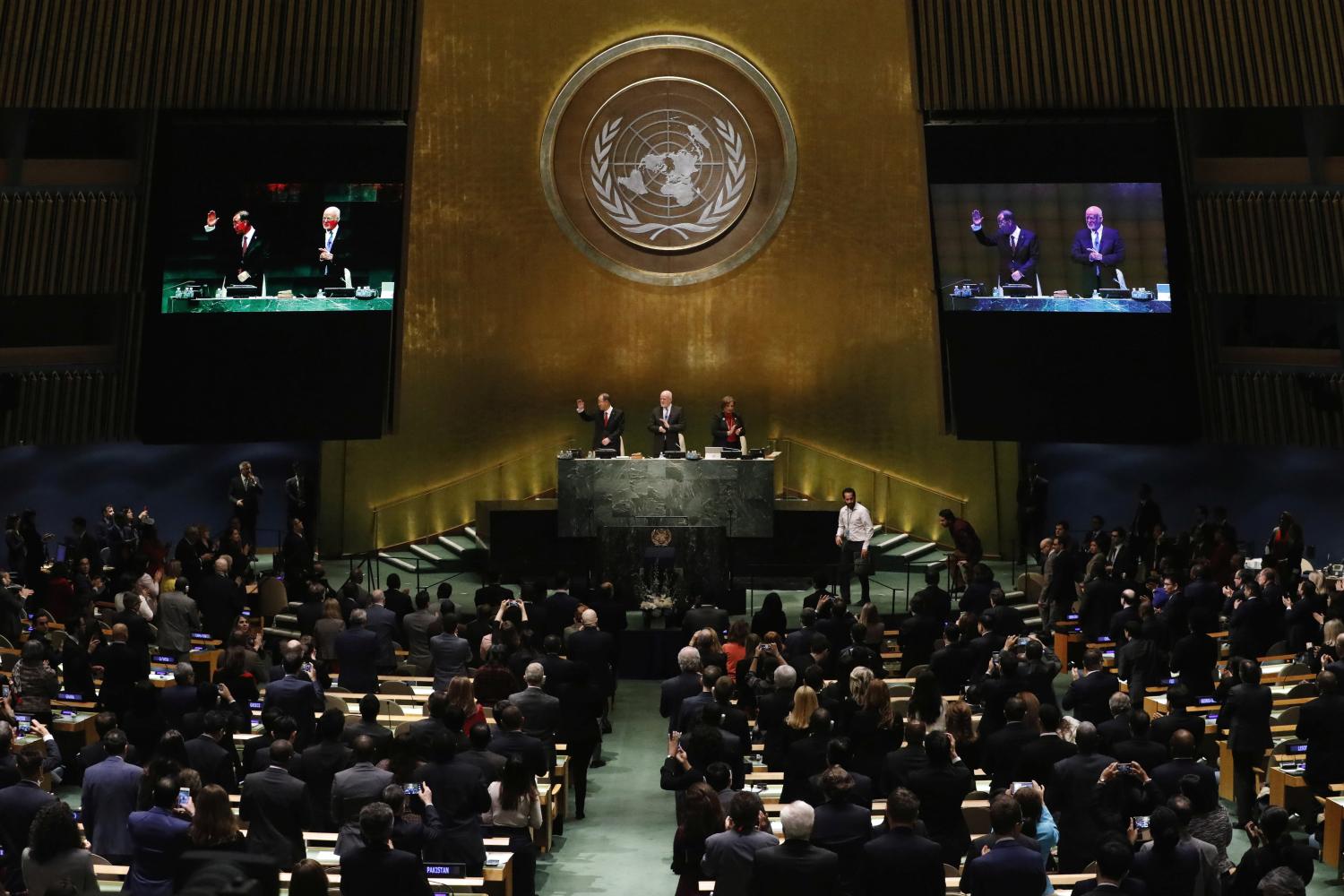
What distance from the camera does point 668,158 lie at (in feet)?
73.2

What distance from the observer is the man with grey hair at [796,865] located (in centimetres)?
720

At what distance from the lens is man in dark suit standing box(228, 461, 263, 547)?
20188 millimetres

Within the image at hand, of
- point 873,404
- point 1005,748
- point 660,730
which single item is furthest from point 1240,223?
point 1005,748

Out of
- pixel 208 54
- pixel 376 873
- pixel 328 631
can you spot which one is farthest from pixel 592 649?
pixel 208 54

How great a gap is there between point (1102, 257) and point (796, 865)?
1313cm

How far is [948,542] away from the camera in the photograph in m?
21.8

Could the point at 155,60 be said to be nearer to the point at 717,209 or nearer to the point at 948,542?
the point at 717,209

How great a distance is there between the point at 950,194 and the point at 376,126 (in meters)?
6.65

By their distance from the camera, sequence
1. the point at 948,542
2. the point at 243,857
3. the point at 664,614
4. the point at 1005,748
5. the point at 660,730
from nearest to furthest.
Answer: the point at 243,857 → the point at 1005,748 → the point at 660,730 → the point at 664,614 → the point at 948,542

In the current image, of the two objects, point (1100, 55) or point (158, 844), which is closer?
point (158, 844)

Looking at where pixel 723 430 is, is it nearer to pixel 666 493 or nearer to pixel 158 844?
pixel 666 493

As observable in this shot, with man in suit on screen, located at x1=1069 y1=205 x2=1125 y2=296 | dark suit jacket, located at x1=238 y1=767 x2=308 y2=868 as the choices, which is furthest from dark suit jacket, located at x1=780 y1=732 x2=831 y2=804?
man in suit on screen, located at x1=1069 y1=205 x2=1125 y2=296

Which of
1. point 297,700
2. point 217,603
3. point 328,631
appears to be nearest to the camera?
point 297,700

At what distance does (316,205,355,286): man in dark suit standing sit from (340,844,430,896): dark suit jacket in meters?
12.6
